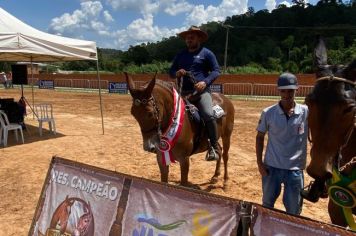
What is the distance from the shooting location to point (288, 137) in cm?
393

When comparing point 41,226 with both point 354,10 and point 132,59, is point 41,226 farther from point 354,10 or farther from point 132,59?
point 354,10

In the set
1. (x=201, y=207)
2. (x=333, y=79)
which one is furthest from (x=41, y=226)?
(x=333, y=79)

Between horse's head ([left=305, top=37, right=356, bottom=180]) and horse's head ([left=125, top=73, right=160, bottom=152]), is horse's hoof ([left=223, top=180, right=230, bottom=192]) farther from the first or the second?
horse's head ([left=305, top=37, right=356, bottom=180])

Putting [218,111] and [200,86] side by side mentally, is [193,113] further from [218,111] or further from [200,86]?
[218,111]

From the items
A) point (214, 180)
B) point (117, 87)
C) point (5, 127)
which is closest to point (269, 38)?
point (117, 87)

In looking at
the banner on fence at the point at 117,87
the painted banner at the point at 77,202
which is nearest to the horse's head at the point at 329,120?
the painted banner at the point at 77,202

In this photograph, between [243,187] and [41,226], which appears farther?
[243,187]

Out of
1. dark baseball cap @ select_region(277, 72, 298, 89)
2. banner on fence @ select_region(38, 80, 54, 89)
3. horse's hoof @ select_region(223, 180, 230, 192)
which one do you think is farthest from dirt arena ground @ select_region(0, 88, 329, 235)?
banner on fence @ select_region(38, 80, 54, 89)

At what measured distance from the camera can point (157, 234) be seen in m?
3.08

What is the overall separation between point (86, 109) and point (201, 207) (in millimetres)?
18872

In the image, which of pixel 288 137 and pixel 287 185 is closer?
pixel 288 137

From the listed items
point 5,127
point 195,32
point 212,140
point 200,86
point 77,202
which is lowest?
point 5,127

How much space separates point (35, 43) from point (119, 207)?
8.74 meters

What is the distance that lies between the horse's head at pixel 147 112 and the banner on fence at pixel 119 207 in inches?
53.5
